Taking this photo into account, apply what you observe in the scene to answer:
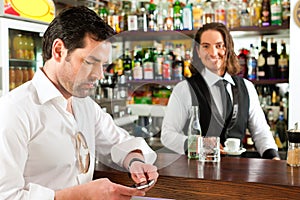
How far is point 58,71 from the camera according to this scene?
1.28 meters

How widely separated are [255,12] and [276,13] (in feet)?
0.63

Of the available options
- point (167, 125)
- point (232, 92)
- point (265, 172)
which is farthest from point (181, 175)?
point (232, 92)

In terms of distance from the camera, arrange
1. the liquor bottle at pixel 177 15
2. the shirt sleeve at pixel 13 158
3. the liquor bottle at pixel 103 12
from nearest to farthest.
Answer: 1. the shirt sleeve at pixel 13 158
2. the liquor bottle at pixel 177 15
3. the liquor bottle at pixel 103 12

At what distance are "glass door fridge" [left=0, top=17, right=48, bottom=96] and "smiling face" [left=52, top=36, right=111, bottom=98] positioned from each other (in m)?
1.81

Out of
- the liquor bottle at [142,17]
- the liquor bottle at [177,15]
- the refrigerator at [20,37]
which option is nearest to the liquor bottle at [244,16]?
the liquor bottle at [177,15]

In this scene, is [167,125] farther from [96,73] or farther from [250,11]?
[250,11]

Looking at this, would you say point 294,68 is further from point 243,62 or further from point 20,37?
point 20,37

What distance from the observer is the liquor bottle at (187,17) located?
350 centimetres

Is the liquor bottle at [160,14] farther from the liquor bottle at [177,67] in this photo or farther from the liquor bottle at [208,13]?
the liquor bottle at [177,67]

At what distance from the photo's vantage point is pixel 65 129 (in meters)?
1.30

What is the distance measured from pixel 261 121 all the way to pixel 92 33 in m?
1.60

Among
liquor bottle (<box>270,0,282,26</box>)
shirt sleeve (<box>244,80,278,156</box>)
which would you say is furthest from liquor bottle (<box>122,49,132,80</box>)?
liquor bottle (<box>270,0,282,26</box>)

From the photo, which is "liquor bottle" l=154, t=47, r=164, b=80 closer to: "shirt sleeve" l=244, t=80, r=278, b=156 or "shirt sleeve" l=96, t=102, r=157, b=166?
"shirt sleeve" l=96, t=102, r=157, b=166

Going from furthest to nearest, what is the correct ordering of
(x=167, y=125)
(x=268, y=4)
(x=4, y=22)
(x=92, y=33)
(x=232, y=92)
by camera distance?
1. (x=268, y=4)
2. (x=4, y=22)
3. (x=232, y=92)
4. (x=92, y=33)
5. (x=167, y=125)
